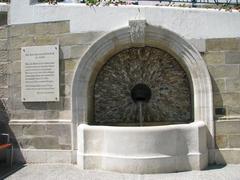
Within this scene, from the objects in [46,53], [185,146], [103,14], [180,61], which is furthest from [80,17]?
[185,146]

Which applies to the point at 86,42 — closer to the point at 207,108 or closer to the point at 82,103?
the point at 82,103

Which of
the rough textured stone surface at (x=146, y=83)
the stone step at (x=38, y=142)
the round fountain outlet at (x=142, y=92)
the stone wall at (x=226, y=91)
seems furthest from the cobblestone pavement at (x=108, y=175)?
the round fountain outlet at (x=142, y=92)

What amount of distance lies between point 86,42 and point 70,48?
0.32m

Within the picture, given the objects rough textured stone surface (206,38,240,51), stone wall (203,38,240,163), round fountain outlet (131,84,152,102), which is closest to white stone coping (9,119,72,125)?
round fountain outlet (131,84,152,102)

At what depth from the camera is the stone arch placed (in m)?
5.76

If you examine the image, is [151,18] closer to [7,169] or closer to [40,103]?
[40,103]

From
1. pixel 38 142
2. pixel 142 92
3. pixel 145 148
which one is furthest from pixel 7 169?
pixel 142 92

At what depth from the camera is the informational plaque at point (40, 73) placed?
607cm

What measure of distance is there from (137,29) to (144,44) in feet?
1.27

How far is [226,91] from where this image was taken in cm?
579

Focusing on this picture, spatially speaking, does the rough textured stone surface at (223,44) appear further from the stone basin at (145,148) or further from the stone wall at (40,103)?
the stone wall at (40,103)

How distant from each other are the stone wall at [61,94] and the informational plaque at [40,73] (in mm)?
98

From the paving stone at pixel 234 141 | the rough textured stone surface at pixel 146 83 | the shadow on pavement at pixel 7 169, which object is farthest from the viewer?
the rough textured stone surface at pixel 146 83

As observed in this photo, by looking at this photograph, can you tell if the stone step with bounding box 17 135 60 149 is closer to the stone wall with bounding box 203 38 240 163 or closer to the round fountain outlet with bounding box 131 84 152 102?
the round fountain outlet with bounding box 131 84 152 102
